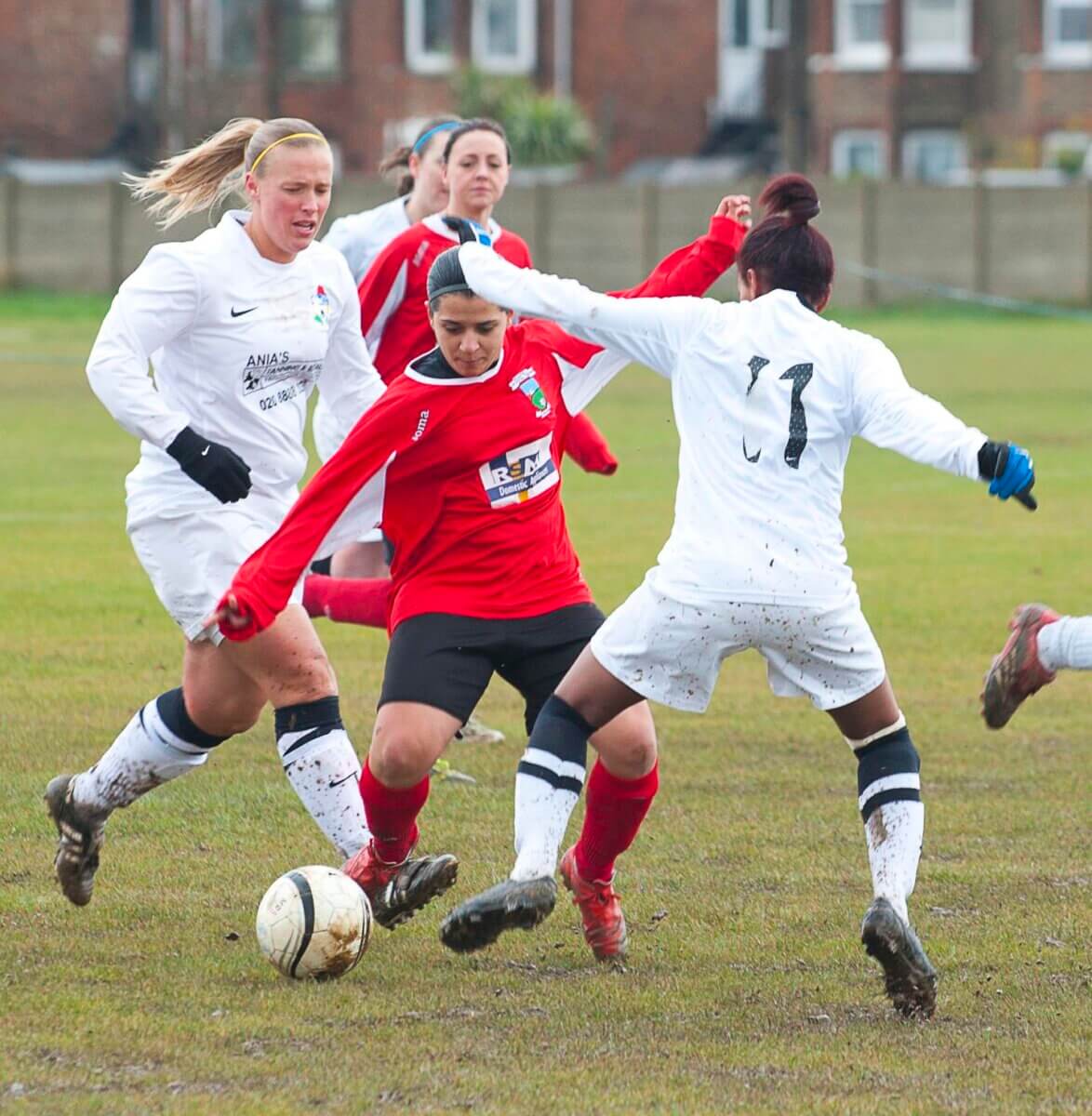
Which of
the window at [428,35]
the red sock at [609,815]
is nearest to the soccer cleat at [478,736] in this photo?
the red sock at [609,815]

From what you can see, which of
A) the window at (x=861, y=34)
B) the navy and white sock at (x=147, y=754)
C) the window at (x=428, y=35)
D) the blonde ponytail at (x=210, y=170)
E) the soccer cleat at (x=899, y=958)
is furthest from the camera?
the window at (x=861, y=34)

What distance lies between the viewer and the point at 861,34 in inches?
1919

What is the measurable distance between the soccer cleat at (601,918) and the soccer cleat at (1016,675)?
3.55ft

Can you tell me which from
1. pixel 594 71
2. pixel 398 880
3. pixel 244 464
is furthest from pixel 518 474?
pixel 594 71

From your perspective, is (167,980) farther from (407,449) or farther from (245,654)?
(407,449)

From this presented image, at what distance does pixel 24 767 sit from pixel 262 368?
2339 millimetres

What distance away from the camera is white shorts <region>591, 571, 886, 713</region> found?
5082mm

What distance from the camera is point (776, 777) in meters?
7.84

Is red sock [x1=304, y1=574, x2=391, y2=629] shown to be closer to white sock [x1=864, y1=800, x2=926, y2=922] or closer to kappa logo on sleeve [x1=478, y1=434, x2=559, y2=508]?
kappa logo on sleeve [x1=478, y1=434, x2=559, y2=508]

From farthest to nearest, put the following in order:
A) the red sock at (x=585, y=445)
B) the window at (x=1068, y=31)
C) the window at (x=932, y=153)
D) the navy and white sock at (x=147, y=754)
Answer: the window at (x=932, y=153) < the window at (x=1068, y=31) < the red sock at (x=585, y=445) < the navy and white sock at (x=147, y=754)

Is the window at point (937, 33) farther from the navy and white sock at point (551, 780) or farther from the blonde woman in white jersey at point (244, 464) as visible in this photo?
the navy and white sock at point (551, 780)

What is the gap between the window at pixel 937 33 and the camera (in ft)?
159

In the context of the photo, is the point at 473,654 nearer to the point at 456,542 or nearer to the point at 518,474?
the point at 456,542

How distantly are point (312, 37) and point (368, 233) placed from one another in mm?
41054
